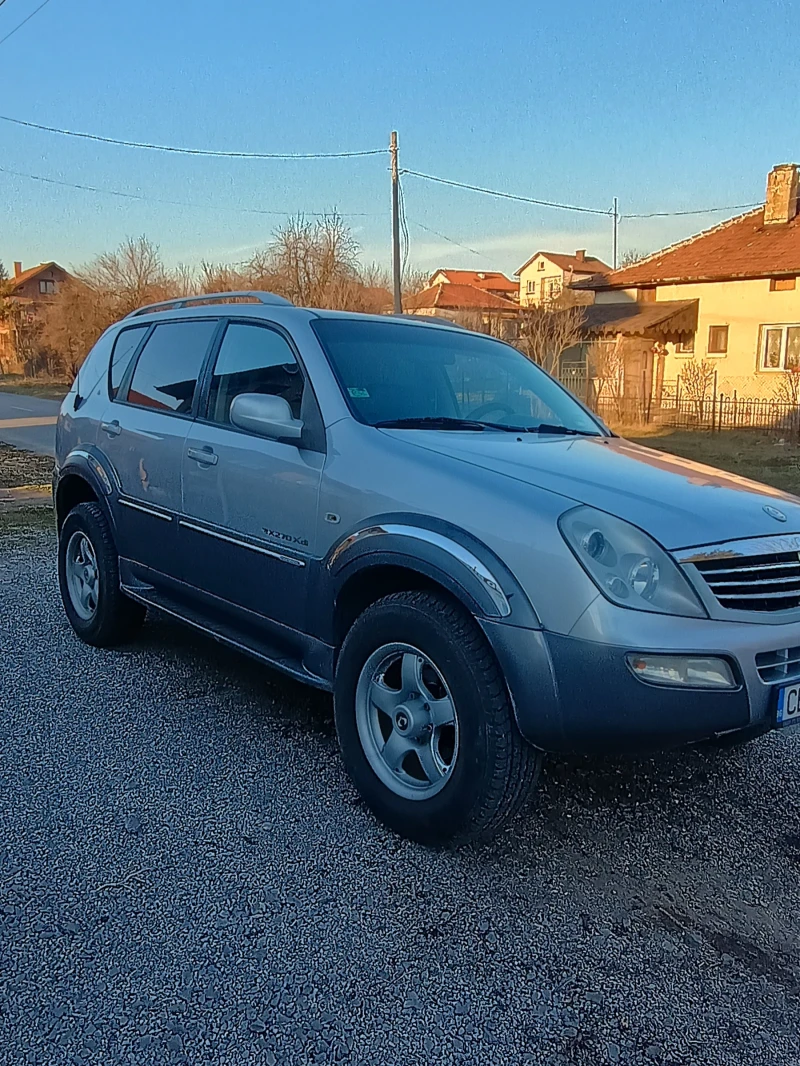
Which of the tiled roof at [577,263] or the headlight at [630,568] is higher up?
the tiled roof at [577,263]

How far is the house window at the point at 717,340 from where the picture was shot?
83.8 feet

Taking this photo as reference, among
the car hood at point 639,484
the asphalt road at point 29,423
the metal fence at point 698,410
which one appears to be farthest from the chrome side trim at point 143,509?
the metal fence at point 698,410

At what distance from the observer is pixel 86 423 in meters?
5.11

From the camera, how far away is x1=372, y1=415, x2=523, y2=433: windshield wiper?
3477 mm

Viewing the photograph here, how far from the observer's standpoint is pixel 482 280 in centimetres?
9006

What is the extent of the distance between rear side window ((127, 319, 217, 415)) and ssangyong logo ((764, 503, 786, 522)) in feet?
8.71

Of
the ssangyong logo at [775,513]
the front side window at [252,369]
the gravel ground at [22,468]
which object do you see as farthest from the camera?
the gravel ground at [22,468]

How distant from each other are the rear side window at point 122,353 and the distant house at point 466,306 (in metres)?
23.2

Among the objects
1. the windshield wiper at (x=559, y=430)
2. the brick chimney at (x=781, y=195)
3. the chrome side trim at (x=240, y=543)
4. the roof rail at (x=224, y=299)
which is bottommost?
the chrome side trim at (x=240, y=543)

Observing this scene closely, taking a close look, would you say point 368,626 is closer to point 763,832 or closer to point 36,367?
point 763,832

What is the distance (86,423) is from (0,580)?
2.30m

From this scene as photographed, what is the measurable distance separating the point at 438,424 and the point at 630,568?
126 centimetres

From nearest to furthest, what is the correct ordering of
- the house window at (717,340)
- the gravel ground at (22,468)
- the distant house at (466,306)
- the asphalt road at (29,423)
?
the gravel ground at (22,468)
the asphalt road at (29,423)
the house window at (717,340)
the distant house at (466,306)

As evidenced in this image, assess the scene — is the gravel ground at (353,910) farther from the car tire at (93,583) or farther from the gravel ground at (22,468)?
the gravel ground at (22,468)
